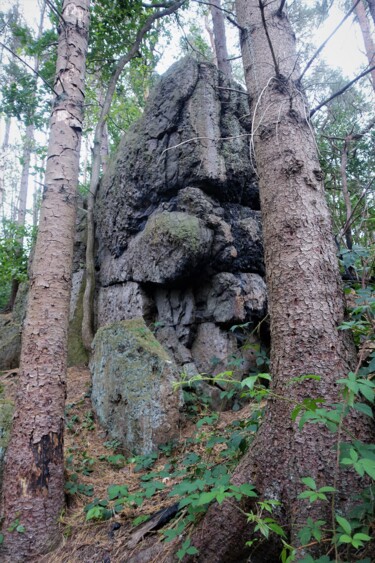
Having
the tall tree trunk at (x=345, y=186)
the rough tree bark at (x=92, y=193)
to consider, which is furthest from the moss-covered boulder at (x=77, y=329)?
the tall tree trunk at (x=345, y=186)

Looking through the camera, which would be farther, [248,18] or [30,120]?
[30,120]

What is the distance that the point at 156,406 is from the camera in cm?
387

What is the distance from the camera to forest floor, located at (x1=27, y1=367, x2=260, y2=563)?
2.25 m

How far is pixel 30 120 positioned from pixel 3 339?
472 cm

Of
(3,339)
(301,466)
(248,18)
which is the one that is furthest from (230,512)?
(3,339)

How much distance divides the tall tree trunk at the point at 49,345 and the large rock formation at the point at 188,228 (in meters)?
1.59

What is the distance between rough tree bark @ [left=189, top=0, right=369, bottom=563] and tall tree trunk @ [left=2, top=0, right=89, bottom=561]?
144 cm

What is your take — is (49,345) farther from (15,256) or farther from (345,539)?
(15,256)

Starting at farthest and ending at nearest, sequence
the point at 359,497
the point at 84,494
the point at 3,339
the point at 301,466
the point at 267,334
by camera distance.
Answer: the point at 3,339, the point at 267,334, the point at 84,494, the point at 301,466, the point at 359,497

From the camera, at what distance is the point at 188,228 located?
5.32 metres

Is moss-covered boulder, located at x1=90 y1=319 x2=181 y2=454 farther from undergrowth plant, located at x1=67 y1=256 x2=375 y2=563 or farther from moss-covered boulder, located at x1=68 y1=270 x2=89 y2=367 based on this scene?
moss-covered boulder, located at x1=68 y1=270 x2=89 y2=367

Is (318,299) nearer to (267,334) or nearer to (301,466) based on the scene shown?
(301,466)

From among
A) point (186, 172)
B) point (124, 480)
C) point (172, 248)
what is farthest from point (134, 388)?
point (186, 172)

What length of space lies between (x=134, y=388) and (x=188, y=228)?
7.89ft
